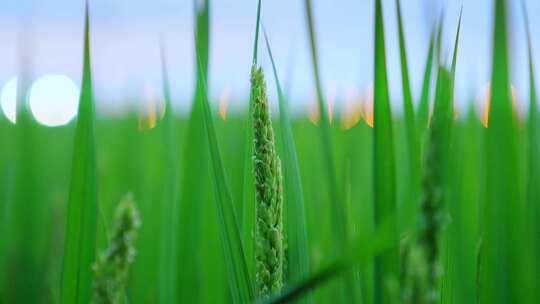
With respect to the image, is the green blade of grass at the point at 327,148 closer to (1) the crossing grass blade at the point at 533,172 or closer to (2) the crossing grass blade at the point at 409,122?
(2) the crossing grass blade at the point at 409,122

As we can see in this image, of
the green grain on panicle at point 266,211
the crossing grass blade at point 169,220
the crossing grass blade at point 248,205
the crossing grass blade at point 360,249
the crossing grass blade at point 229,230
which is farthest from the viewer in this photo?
the crossing grass blade at point 169,220

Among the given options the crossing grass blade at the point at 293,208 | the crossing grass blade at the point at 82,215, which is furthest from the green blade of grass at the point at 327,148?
the crossing grass blade at the point at 82,215

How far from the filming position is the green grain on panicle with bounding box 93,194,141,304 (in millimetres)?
678

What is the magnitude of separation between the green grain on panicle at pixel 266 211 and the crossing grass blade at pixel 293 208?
0.56 feet

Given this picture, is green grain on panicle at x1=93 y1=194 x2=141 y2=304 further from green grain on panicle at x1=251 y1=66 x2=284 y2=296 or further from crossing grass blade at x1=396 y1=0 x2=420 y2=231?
crossing grass blade at x1=396 y1=0 x2=420 y2=231

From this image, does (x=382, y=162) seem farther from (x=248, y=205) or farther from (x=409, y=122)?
(x=248, y=205)

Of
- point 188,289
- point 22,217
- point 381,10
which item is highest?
point 381,10

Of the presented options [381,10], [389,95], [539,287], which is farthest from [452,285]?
[381,10]

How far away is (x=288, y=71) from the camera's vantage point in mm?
1633

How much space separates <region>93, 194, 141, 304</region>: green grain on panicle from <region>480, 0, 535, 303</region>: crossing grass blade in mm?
504

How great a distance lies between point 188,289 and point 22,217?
1.00 m

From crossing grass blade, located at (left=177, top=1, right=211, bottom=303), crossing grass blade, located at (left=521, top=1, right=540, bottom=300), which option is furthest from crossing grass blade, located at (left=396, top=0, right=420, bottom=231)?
crossing grass blade, located at (left=177, top=1, right=211, bottom=303)

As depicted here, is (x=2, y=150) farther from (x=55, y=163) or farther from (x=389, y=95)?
(x=389, y=95)

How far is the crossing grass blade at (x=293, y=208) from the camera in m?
1.01
